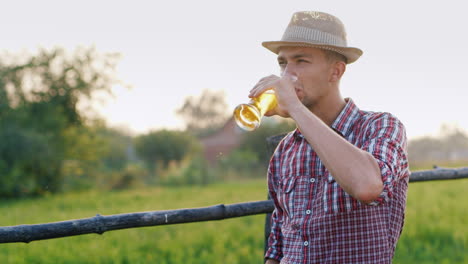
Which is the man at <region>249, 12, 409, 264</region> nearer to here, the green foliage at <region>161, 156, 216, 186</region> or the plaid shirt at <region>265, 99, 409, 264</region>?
the plaid shirt at <region>265, 99, 409, 264</region>

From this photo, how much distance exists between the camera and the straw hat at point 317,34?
6.65 ft

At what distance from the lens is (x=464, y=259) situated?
6328 millimetres

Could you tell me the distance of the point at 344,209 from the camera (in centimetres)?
196

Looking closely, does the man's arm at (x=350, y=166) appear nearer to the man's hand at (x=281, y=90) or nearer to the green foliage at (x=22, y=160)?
the man's hand at (x=281, y=90)

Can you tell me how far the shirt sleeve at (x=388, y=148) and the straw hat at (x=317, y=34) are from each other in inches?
12.7

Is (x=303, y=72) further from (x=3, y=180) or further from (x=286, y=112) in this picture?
(x=3, y=180)

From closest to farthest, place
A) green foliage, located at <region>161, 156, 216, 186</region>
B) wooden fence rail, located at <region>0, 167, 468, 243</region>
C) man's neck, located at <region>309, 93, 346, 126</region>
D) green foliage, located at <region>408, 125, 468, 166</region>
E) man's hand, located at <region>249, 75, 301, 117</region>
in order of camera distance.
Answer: man's hand, located at <region>249, 75, 301, 117</region>, man's neck, located at <region>309, 93, 346, 126</region>, wooden fence rail, located at <region>0, 167, 468, 243</region>, green foliage, located at <region>161, 156, 216, 186</region>, green foliage, located at <region>408, 125, 468, 166</region>

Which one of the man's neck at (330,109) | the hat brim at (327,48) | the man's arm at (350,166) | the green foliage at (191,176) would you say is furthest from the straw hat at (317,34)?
the green foliage at (191,176)

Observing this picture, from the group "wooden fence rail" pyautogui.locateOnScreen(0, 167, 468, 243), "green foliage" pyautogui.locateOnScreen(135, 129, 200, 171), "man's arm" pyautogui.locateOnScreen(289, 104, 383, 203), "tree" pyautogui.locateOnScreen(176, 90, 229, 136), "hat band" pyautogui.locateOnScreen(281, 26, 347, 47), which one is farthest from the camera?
"tree" pyautogui.locateOnScreen(176, 90, 229, 136)

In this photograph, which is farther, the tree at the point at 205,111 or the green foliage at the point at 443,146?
the tree at the point at 205,111

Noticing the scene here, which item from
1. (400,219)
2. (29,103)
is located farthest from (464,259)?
(29,103)

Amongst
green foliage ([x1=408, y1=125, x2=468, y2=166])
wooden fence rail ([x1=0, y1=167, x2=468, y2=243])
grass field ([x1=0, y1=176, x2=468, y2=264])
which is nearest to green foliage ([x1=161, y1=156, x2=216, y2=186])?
grass field ([x1=0, y1=176, x2=468, y2=264])

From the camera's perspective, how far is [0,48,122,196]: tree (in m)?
19.5

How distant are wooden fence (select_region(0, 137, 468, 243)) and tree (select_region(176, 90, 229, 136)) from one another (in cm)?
6289
